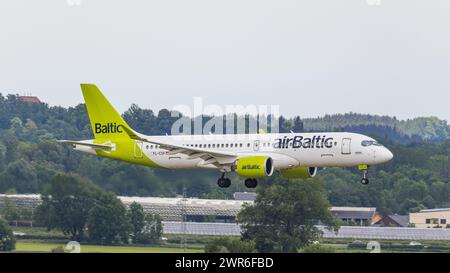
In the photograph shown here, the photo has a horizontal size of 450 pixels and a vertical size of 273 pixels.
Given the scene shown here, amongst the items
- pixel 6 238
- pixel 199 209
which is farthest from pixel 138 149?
pixel 199 209

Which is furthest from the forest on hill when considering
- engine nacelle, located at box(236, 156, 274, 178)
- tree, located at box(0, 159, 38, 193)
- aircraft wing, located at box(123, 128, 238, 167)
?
engine nacelle, located at box(236, 156, 274, 178)

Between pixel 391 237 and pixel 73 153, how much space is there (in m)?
26.9

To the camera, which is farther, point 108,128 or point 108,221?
point 108,221

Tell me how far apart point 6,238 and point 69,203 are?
4.55 m

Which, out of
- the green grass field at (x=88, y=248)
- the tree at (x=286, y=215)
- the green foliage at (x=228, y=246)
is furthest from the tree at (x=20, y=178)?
the tree at (x=286, y=215)

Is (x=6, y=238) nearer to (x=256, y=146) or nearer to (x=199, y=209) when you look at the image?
(x=256, y=146)

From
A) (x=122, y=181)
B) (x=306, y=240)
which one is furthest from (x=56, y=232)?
(x=306, y=240)

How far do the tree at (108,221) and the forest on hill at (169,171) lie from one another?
2265 mm

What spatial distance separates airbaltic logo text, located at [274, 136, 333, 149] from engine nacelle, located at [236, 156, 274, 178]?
129cm

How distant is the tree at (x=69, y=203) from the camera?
73188mm

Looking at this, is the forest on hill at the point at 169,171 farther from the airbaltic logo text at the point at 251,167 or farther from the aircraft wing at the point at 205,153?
Result: the airbaltic logo text at the point at 251,167

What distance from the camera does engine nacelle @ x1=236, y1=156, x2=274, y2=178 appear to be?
6696cm

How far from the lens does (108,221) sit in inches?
3150
